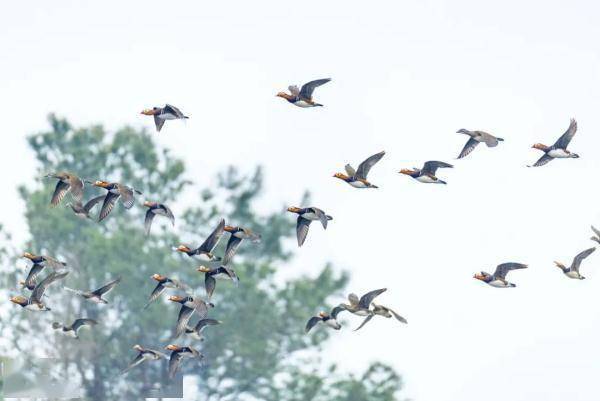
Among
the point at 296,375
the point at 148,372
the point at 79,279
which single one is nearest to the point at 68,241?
the point at 79,279

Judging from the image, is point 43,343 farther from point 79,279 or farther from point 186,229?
point 186,229

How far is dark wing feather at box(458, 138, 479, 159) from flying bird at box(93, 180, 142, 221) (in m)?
7.70

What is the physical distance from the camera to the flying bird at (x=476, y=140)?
39438mm

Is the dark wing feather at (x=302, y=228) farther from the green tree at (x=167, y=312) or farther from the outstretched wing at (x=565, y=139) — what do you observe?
the green tree at (x=167, y=312)

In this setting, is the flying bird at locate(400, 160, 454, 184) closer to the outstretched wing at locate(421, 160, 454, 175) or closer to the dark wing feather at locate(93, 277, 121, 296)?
the outstretched wing at locate(421, 160, 454, 175)

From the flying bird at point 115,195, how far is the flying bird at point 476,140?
300 inches

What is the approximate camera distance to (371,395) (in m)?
72.9

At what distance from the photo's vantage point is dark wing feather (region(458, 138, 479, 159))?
40.3 metres

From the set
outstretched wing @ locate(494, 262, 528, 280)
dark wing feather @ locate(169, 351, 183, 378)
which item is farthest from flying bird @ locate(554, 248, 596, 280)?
dark wing feather @ locate(169, 351, 183, 378)

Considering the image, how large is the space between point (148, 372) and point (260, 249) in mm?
9085

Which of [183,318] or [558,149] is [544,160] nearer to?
[558,149]

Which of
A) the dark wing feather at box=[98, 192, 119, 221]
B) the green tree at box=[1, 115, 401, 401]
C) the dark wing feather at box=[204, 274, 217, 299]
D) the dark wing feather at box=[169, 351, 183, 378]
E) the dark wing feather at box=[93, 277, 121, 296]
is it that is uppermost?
the dark wing feather at box=[98, 192, 119, 221]

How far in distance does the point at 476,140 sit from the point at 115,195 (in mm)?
8785

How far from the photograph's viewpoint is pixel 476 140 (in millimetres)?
41031
